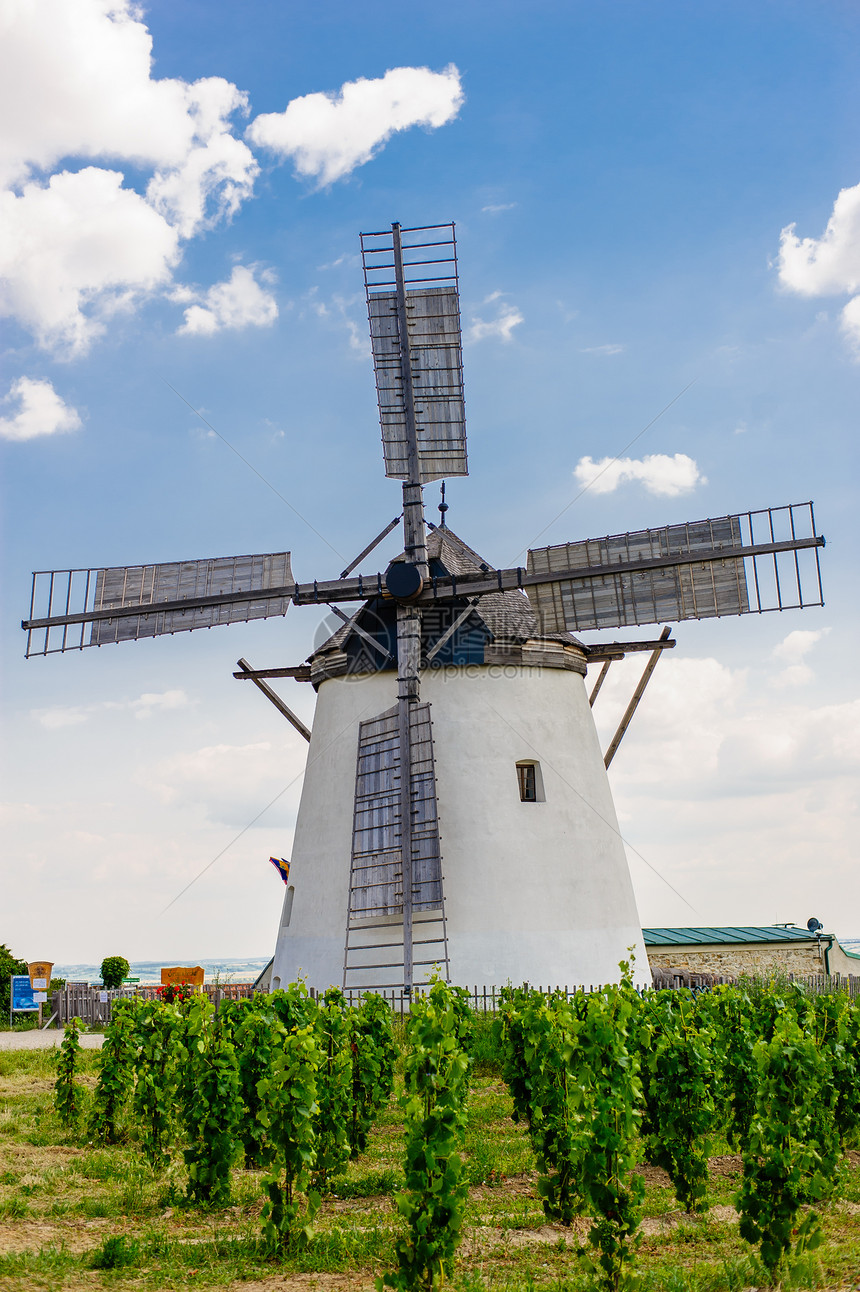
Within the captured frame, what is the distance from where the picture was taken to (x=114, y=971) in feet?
89.4

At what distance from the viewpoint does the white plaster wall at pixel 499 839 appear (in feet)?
50.8

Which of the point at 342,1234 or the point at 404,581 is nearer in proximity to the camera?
the point at 342,1234

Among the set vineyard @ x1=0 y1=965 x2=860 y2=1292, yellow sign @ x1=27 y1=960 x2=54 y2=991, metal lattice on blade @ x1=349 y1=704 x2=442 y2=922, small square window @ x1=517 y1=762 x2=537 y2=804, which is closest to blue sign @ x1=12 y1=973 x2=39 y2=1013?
yellow sign @ x1=27 y1=960 x2=54 y2=991

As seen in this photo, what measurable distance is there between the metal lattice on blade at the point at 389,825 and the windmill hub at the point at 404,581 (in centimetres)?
182

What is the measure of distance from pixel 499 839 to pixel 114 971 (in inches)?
632

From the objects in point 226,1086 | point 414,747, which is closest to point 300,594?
point 414,747

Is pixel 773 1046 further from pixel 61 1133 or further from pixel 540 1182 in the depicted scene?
pixel 61 1133

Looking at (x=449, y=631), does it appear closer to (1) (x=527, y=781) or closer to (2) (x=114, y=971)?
(1) (x=527, y=781)

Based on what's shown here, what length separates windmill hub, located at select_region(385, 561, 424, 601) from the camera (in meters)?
16.1

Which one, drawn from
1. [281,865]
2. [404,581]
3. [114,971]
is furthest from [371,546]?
[114,971]

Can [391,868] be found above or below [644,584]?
below

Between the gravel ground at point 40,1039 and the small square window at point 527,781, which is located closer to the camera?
the small square window at point 527,781

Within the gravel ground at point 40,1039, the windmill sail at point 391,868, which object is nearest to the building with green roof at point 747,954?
the windmill sail at point 391,868

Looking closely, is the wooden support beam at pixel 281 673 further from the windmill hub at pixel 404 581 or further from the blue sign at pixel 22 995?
the blue sign at pixel 22 995
